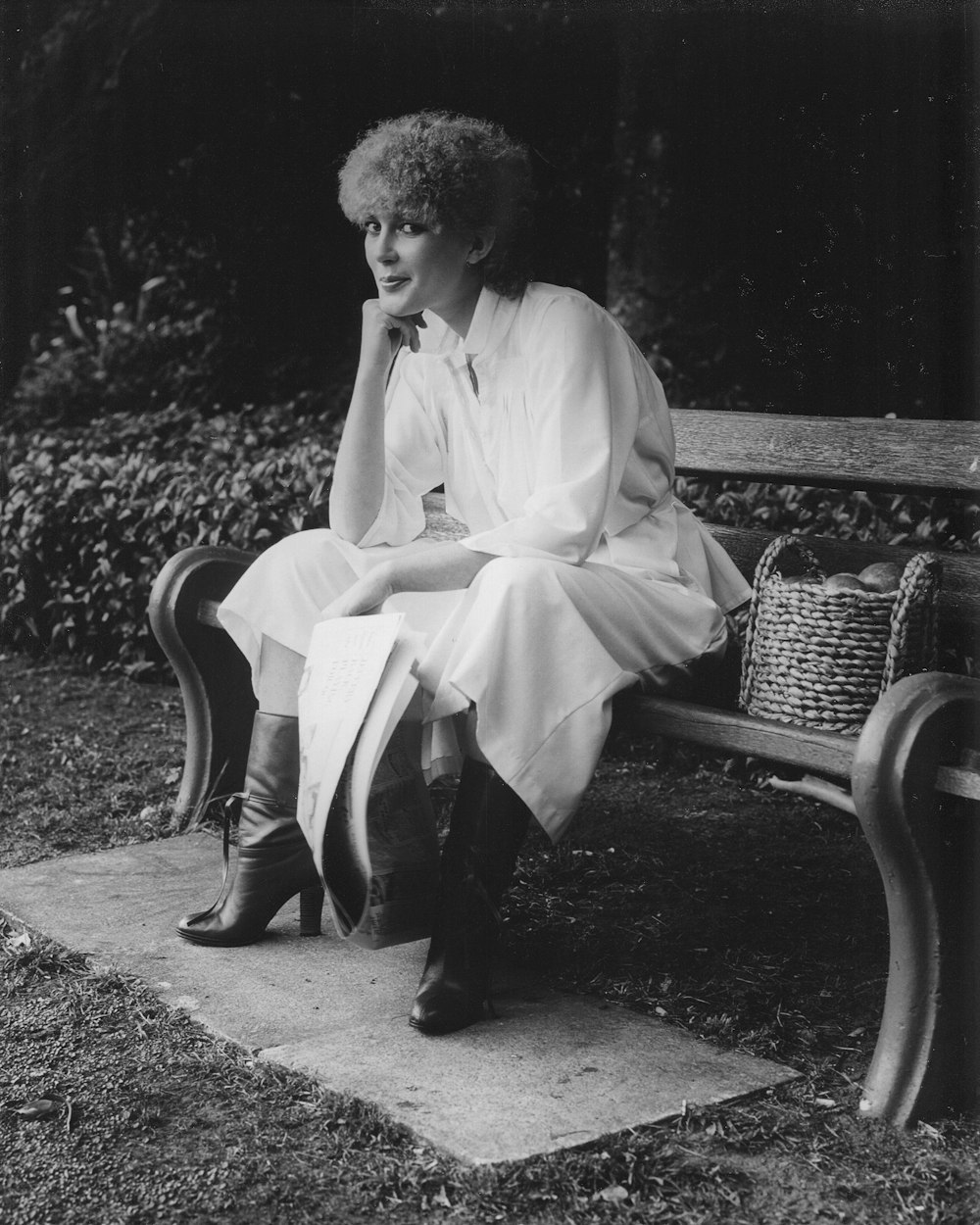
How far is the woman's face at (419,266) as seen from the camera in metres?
3.06

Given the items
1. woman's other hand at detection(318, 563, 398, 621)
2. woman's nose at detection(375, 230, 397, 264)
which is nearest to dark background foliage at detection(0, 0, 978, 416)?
woman's nose at detection(375, 230, 397, 264)

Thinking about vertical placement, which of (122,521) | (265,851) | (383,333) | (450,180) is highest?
(450,180)

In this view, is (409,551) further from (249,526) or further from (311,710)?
(249,526)

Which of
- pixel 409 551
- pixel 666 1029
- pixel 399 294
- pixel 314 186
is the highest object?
pixel 314 186

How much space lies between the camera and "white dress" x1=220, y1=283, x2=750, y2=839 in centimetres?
267

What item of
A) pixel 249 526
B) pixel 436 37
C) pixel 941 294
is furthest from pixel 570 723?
pixel 436 37

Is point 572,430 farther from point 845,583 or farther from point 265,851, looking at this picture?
point 265,851

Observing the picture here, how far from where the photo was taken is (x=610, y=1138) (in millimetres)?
2316

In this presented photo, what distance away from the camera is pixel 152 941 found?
3221 mm

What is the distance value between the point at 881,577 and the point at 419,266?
1.18 meters

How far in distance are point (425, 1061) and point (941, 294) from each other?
13.4 feet

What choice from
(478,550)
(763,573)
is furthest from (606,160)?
(478,550)

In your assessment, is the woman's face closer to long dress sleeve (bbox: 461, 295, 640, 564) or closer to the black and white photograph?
the black and white photograph

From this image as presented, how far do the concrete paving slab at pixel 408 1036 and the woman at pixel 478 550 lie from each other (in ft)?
0.37
